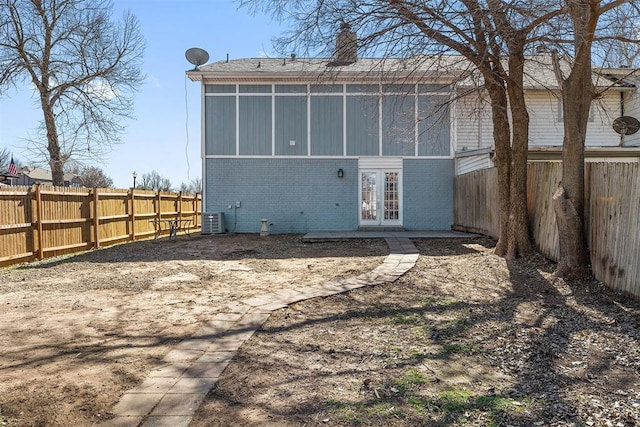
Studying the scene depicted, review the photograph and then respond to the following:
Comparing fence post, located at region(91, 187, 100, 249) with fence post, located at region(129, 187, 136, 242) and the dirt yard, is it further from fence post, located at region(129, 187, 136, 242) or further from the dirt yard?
the dirt yard

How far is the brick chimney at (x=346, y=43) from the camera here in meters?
6.99

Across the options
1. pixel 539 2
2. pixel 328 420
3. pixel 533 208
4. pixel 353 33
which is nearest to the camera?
Answer: pixel 328 420

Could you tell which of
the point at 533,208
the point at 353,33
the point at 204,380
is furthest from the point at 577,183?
the point at 204,380

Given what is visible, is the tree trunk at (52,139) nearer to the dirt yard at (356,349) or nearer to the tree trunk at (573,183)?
the dirt yard at (356,349)

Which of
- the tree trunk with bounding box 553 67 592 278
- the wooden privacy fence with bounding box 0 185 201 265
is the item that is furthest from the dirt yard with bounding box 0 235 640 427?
the wooden privacy fence with bounding box 0 185 201 265

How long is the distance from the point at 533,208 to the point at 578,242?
192 centimetres

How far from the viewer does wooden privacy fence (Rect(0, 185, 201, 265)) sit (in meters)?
8.45

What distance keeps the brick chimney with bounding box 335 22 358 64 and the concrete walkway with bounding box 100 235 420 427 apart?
158 inches

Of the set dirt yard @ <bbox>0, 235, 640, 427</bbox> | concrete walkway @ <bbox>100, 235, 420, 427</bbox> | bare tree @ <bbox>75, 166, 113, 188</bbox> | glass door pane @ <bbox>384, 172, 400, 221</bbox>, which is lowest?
dirt yard @ <bbox>0, 235, 640, 427</bbox>

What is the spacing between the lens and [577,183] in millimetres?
5961

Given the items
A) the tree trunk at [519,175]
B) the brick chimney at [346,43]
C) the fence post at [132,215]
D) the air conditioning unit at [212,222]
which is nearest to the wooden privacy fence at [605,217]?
the tree trunk at [519,175]

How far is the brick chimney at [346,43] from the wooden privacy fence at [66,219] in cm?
696

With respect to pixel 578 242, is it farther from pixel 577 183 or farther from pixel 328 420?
pixel 328 420

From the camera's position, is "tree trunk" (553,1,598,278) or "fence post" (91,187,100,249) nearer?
"tree trunk" (553,1,598,278)
